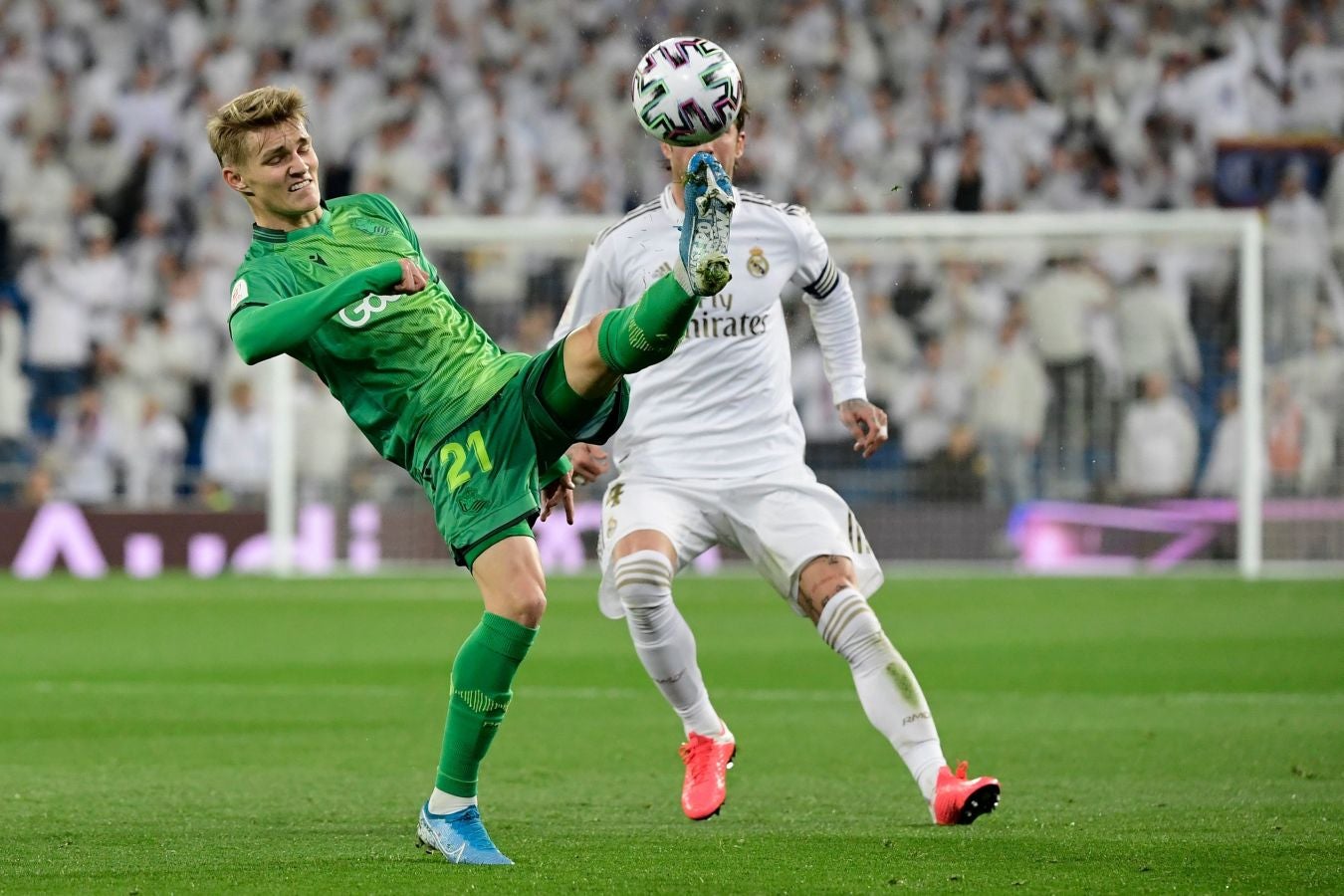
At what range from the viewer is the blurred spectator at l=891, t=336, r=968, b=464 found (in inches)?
680

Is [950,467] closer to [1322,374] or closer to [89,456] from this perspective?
[1322,374]

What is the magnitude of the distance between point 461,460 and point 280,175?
3.15ft

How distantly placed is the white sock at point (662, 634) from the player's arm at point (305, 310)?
170 cm

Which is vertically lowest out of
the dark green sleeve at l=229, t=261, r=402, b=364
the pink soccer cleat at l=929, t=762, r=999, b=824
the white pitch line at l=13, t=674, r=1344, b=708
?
the white pitch line at l=13, t=674, r=1344, b=708

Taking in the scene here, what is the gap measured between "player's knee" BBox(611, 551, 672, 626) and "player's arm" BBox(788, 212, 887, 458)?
2.64 feet

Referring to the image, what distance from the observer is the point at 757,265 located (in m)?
7.04

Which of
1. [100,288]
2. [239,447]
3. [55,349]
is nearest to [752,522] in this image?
[239,447]

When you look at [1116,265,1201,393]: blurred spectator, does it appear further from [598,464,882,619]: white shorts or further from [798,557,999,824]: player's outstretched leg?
[798,557,999,824]: player's outstretched leg

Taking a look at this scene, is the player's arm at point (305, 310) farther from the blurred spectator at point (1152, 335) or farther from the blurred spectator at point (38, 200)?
the blurred spectator at point (38, 200)

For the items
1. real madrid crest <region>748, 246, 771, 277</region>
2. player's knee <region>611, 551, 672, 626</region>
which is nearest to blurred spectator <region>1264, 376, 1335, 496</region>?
real madrid crest <region>748, 246, 771, 277</region>

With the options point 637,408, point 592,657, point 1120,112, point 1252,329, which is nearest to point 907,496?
point 1252,329

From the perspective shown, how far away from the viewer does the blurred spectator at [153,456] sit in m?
18.9

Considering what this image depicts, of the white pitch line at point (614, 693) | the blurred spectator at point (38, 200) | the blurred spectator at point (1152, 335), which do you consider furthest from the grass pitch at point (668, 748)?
the blurred spectator at point (38, 200)

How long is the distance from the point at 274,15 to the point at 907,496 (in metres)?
8.73
